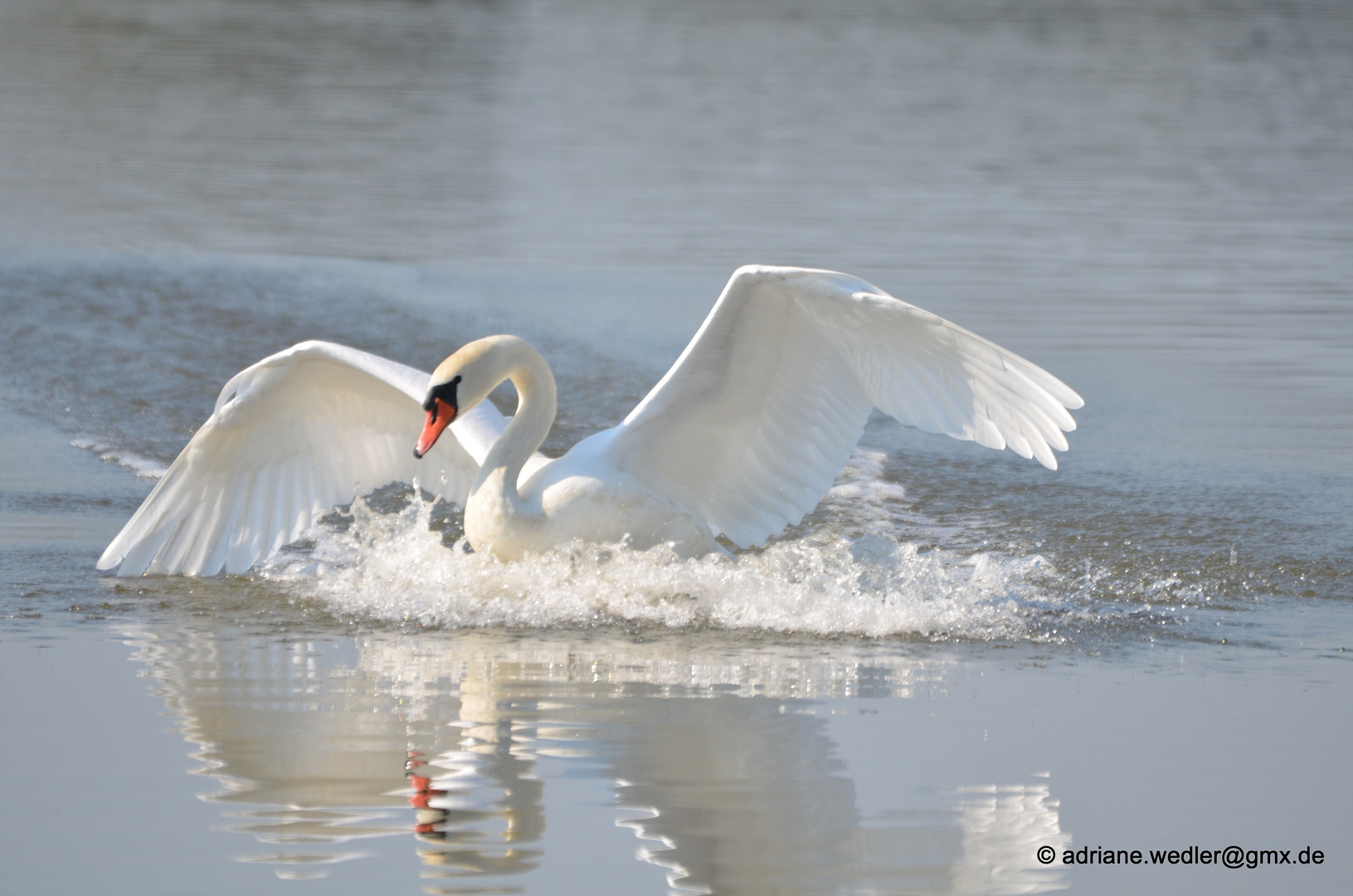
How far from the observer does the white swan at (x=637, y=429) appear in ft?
20.4

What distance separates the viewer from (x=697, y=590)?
21.6 feet

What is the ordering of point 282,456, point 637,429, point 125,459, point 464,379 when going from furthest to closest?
point 125,459 → point 282,456 → point 637,429 → point 464,379

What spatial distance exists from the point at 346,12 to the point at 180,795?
1637 inches

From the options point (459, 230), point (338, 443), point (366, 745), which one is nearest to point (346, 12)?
point (459, 230)

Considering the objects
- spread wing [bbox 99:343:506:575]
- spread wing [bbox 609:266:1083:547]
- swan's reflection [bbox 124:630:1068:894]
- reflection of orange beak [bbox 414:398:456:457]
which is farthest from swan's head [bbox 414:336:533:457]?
swan's reflection [bbox 124:630:1068:894]

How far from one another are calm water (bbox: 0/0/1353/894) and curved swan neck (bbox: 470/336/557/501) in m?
0.37

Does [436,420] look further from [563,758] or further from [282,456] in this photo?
[563,758]

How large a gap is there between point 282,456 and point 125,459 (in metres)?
2.29

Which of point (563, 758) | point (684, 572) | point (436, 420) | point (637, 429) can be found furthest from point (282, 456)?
point (563, 758)

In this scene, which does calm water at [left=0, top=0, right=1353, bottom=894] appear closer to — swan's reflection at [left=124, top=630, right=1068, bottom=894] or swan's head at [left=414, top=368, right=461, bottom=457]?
swan's reflection at [left=124, top=630, right=1068, bottom=894]

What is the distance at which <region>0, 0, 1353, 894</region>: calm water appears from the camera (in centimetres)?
422

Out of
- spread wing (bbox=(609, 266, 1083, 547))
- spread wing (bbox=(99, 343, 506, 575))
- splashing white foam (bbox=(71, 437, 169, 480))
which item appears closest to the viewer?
spread wing (bbox=(609, 266, 1083, 547))

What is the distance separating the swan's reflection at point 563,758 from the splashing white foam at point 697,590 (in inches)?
11.7

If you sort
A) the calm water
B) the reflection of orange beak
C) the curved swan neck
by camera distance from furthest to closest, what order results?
the curved swan neck
the reflection of orange beak
the calm water
